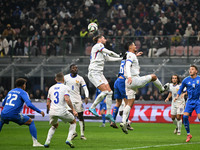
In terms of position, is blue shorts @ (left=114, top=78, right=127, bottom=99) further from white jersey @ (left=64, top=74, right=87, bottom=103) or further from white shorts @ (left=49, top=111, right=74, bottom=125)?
white shorts @ (left=49, top=111, right=74, bottom=125)

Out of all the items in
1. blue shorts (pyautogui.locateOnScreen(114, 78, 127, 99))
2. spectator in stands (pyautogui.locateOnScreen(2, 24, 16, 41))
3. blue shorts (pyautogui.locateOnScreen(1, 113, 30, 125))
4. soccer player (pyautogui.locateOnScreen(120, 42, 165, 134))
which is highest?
spectator in stands (pyautogui.locateOnScreen(2, 24, 16, 41))

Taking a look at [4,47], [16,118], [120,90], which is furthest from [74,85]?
[4,47]

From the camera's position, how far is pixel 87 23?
1230 inches

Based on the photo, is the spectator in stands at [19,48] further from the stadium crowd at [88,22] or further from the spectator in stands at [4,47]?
the spectator in stands at [4,47]

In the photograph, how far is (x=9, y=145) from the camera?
13.1 m

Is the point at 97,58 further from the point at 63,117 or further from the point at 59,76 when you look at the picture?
the point at 63,117

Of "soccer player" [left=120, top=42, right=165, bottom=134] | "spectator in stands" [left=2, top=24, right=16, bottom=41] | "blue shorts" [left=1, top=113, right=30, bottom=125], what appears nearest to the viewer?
"blue shorts" [left=1, top=113, right=30, bottom=125]

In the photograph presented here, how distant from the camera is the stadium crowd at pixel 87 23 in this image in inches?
1051

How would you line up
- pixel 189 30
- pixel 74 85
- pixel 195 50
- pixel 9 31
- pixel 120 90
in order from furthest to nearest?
1. pixel 9 31
2. pixel 189 30
3. pixel 195 50
4. pixel 120 90
5. pixel 74 85

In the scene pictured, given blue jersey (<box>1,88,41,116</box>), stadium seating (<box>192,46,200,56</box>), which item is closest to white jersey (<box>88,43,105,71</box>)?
blue jersey (<box>1,88,41,116</box>)

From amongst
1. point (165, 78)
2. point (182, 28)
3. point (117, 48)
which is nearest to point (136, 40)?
point (117, 48)

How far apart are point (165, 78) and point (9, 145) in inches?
607

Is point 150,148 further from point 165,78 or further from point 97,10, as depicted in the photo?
point 97,10

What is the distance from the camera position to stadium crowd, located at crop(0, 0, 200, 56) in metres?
26.7
